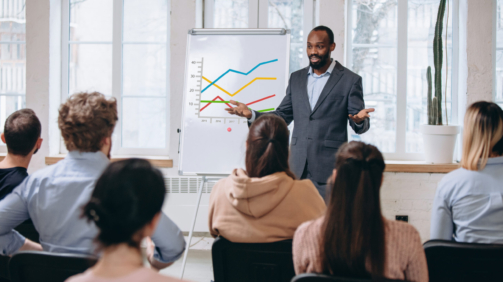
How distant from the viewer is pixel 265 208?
123 cm

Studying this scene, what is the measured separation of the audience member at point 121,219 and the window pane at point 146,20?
3037 millimetres

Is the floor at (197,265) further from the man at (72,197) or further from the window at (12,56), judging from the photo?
the window at (12,56)

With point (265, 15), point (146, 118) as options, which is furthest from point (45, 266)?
point (265, 15)

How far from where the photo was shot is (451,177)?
4.56 ft

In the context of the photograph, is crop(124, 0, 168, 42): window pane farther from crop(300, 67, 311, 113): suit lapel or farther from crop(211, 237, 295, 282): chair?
crop(211, 237, 295, 282): chair

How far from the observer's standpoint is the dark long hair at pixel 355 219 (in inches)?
37.7

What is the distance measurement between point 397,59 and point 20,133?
2.91 metres

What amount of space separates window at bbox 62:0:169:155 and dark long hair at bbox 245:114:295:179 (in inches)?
90.0

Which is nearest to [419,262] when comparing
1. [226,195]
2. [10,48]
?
[226,195]

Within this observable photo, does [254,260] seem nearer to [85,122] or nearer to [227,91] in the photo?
[85,122]

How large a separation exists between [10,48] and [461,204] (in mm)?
3909

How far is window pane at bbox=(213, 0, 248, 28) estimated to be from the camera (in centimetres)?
346

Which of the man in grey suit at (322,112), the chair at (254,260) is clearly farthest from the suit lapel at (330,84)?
the chair at (254,260)

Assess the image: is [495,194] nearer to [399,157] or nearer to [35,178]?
[35,178]
